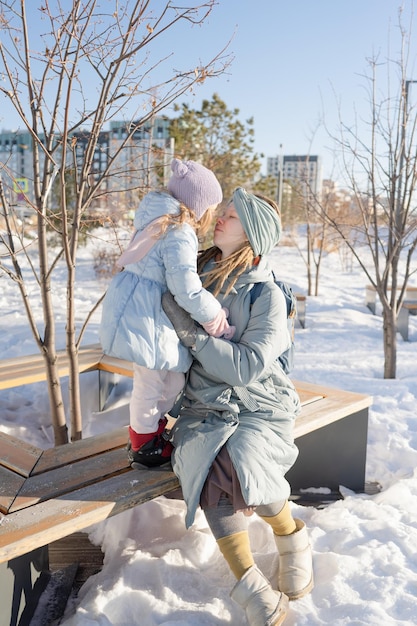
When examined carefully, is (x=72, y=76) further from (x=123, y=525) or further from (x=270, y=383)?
(x=123, y=525)

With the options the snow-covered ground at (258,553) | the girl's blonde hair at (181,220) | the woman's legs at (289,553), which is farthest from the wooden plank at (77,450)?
the girl's blonde hair at (181,220)

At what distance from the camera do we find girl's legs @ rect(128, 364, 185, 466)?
6.82 feet

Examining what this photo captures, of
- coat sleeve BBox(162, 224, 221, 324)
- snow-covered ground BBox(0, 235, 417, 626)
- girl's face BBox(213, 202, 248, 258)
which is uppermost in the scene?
girl's face BBox(213, 202, 248, 258)

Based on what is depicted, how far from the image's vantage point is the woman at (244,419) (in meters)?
1.90

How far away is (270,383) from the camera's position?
7.22 ft

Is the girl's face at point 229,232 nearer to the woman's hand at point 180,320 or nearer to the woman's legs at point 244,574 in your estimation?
the woman's hand at point 180,320

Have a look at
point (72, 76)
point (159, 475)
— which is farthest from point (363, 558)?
point (72, 76)

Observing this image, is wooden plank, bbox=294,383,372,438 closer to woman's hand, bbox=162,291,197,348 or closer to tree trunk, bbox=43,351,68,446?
woman's hand, bbox=162,291,197,348

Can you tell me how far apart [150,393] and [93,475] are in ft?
1.24

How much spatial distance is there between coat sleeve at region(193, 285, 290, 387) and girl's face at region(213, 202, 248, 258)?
23 centimetres

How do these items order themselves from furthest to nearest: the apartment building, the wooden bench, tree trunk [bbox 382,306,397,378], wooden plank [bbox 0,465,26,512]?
tree trunk [bbox 382,306,397,378], the apartment building, wooden plank [bbox 0,465,26,512], the wooden bench

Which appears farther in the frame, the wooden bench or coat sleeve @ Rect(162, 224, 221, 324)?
coat sleeve @ Rect(162, 224, 221, 324)

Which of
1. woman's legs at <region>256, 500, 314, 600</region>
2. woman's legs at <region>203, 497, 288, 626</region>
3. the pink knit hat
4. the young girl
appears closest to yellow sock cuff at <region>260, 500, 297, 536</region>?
woman's legs at <region>256, 500, 314, 600</region>

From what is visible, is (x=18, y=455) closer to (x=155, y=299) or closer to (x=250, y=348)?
(x=155, y=299)
